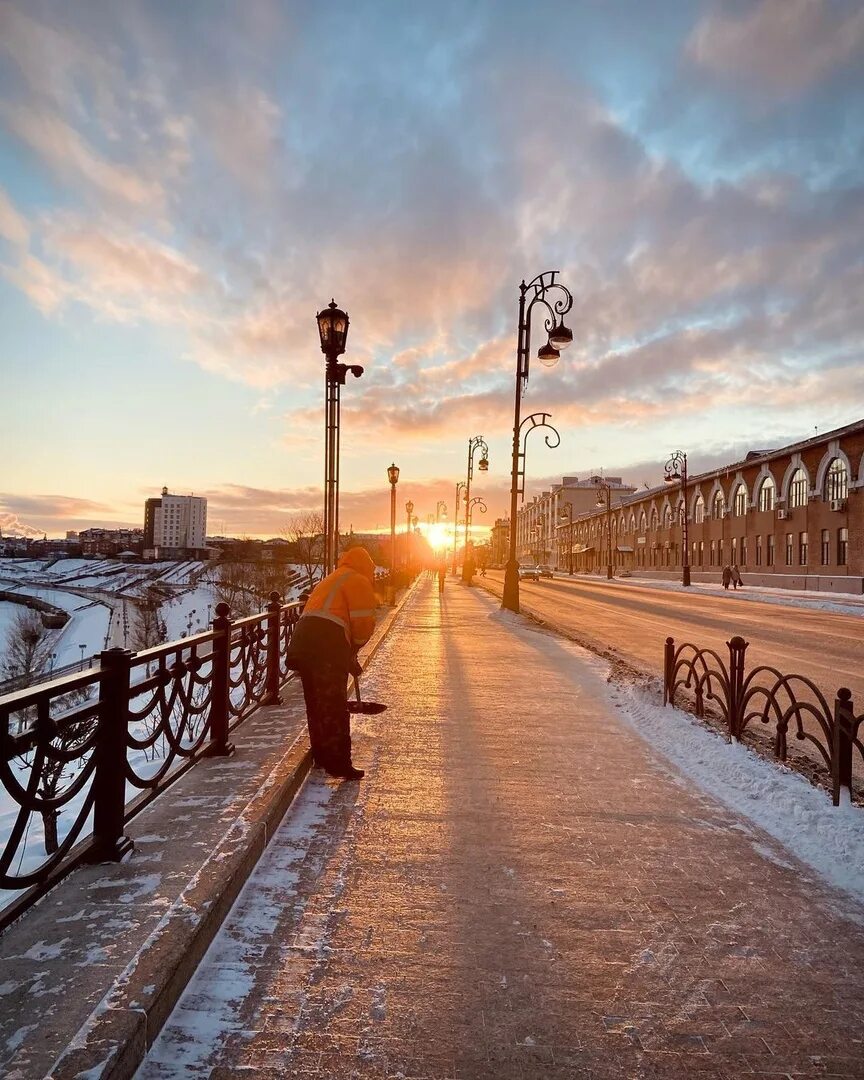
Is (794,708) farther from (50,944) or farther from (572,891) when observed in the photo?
(50,944)

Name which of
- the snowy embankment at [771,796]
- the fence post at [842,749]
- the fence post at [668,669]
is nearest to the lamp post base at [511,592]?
the fence post at [668,669]

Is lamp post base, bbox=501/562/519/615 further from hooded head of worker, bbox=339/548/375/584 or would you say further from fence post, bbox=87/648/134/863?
fence post, bbox=87/648/134/863

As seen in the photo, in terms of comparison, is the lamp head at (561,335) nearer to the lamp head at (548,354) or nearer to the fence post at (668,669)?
the lamp head at (548,354)

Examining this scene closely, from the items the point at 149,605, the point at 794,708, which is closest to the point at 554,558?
the point at 149,605

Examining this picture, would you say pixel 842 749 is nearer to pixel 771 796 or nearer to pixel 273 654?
pixel 771 796

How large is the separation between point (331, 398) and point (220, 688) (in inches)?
247

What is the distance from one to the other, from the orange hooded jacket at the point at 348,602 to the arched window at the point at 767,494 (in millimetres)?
50819

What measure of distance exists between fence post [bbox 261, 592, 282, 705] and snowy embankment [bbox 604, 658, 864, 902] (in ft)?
13.2

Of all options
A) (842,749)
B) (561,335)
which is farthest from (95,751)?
(561,335)

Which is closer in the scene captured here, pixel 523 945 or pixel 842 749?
pixel 523 945

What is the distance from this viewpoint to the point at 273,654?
7.73m

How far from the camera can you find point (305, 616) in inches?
212

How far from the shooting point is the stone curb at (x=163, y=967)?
7.21ft

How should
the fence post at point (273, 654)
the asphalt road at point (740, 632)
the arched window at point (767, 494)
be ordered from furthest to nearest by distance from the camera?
the arched window at point (767, 494) → the asphalt road at point (740, 632) → the fence post at point (273, 654)
